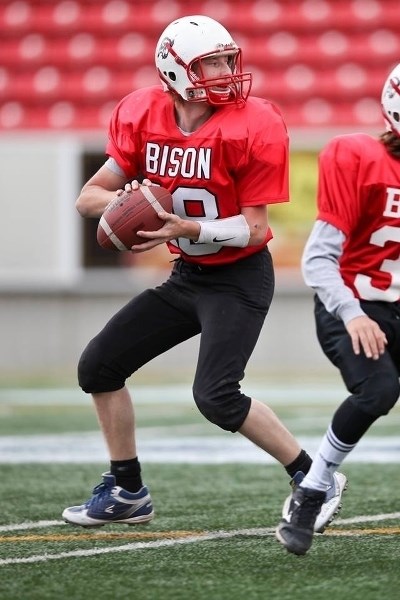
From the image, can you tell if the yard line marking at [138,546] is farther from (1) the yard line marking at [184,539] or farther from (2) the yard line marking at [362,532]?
(2) the yard line marking at [362,532]

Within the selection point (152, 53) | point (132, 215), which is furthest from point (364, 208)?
point (152, 53)

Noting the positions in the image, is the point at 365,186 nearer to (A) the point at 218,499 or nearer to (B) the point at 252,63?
(A) the point at 218,499

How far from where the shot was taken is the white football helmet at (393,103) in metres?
3.94

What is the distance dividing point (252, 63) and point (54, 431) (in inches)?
241

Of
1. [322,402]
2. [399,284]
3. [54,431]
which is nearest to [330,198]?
[399,284]

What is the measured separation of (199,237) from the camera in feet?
13.0

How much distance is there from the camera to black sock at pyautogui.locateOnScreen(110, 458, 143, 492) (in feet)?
14.2

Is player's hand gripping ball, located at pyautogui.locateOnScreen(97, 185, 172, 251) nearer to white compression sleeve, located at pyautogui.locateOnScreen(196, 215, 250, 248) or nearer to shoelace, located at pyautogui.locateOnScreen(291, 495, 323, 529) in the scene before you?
white compression sleeve, located at pyautogui.locateOnScreen(196, 215, 250, 248)

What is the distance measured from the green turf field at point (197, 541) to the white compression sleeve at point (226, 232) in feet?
2.94

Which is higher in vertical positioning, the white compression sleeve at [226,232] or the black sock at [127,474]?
the white compression sleeve at [226,232]

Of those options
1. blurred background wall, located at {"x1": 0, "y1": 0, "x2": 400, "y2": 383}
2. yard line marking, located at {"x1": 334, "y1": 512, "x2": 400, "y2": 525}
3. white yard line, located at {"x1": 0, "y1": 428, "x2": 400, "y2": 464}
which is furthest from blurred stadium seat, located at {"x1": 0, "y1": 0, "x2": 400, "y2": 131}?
yard line marking, located at {"x1": 334, "y1": 512, "x2": 400, "y2": 525}

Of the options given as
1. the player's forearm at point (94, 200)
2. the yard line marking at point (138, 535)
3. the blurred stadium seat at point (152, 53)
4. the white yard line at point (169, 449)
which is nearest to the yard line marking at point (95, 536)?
the yard line marking at point (138, 535)

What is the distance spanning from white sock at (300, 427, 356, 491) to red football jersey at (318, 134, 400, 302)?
0.45m

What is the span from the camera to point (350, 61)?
12.5 metres
